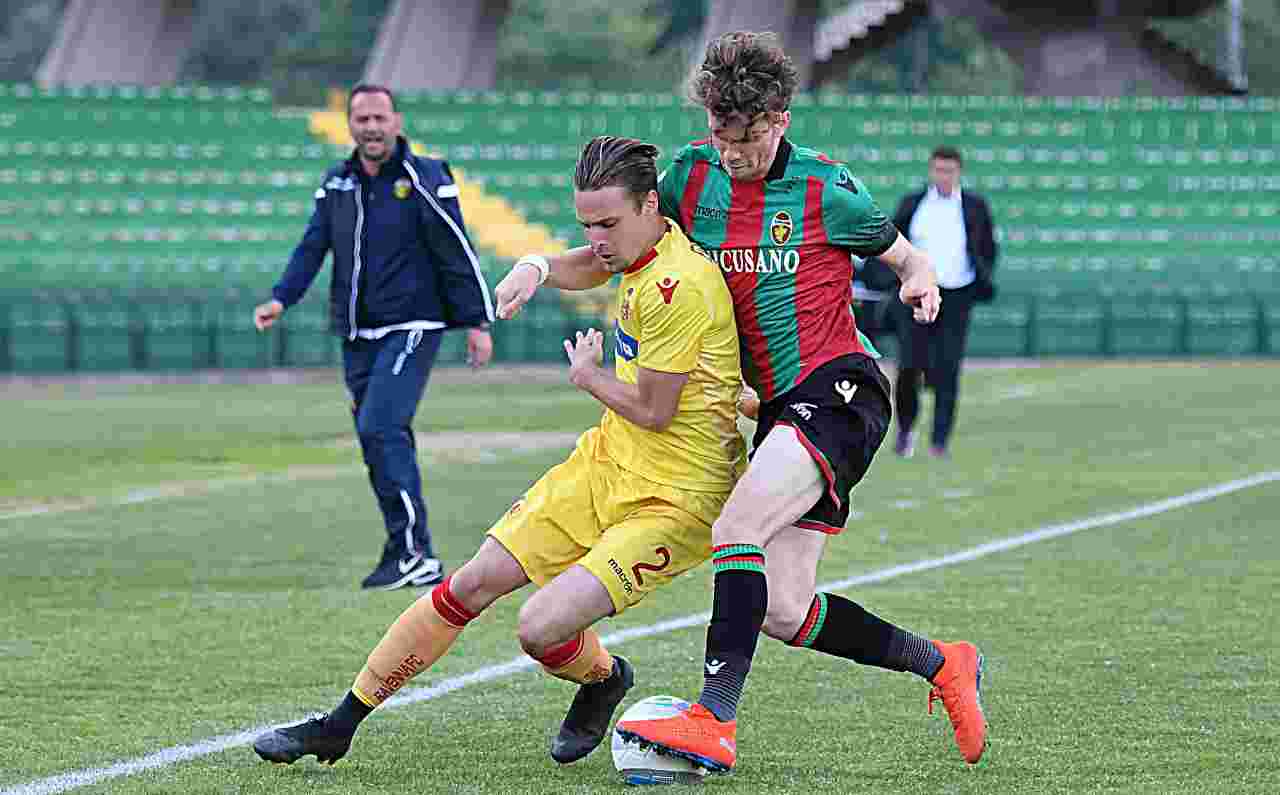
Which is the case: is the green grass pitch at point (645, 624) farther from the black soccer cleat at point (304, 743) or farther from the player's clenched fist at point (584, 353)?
the player's clenched fist at point (584, 353)

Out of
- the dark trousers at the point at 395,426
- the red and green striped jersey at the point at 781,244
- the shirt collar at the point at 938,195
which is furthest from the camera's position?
the shirt collar at the point at 938,195

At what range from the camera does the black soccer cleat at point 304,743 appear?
5.50m

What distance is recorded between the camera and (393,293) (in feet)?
31.0

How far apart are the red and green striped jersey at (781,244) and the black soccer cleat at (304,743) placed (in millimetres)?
1408

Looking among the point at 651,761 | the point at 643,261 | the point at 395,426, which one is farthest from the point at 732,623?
the point at 395,426

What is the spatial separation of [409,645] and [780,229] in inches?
56.2

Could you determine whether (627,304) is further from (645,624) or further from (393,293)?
(393,293)

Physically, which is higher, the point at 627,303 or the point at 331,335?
the point at 627,303

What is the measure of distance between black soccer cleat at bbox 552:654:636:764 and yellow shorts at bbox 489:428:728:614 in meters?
0.44

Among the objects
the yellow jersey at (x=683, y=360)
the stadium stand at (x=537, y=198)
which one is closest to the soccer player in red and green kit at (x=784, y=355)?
the yellow jersey at (x=683, y=360)

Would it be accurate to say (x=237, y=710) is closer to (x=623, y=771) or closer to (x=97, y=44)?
(x=623, y=771)

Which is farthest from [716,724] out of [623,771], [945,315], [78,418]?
[78,418]

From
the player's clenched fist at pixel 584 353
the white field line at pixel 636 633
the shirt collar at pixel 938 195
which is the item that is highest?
the shirt collar at pixel 938 195

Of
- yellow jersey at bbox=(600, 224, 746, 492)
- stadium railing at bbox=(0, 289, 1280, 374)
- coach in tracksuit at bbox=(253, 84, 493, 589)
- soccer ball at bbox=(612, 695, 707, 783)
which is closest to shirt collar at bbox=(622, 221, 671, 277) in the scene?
yellow jersey at bbox=(600, 224, 746, 492)
